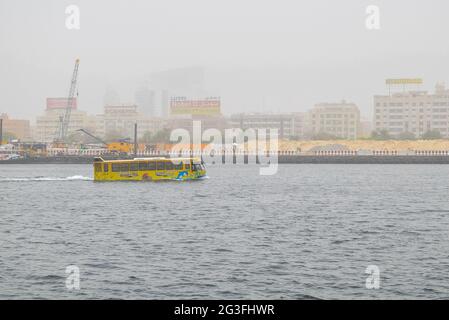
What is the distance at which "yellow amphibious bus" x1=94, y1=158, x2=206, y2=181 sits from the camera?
8200cm

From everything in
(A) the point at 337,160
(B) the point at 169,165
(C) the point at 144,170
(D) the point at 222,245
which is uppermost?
(B) the point at 169,165

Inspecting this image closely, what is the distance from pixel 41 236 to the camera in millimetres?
40250

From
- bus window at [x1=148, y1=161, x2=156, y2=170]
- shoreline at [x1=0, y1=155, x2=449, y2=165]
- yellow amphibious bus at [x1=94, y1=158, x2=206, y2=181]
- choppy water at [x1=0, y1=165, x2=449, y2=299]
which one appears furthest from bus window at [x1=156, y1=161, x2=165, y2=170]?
shoreline at [x1=0, y1=155, x2=449, y2=165]

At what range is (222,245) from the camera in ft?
120

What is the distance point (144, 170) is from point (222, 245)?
46.8m

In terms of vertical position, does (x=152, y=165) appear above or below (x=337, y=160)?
above

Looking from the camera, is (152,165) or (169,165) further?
(169,165)

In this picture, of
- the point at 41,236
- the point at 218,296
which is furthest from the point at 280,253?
the point at 41,236

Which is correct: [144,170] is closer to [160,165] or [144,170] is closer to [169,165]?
[160,165]

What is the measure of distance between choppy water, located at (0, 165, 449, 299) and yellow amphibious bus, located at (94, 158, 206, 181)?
1239 cm

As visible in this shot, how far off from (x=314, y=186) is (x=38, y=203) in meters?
35.4

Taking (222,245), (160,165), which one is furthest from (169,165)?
(222,245)

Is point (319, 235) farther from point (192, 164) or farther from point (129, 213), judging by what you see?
point (192, 164)

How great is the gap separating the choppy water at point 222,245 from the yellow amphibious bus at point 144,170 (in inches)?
488
